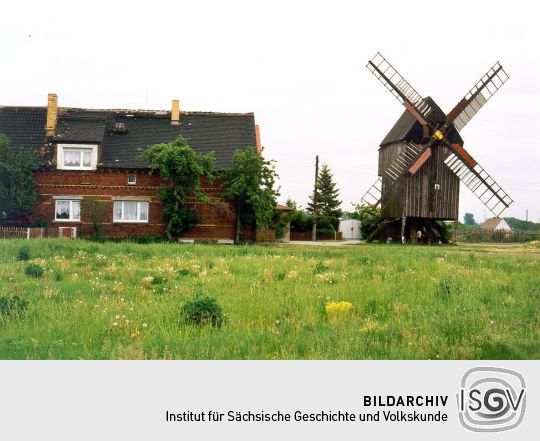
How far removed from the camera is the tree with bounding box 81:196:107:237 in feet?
119

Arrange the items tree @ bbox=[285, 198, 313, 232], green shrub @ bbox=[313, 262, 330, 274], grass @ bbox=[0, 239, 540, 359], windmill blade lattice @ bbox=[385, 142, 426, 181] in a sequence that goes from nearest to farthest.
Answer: grass @ bbox=[0, 239, 540, 359] → green shrub @ bbox=[313, 262, 330, 274] → windmill blade lattice @ bbox=[385, 142, 426, 181] → tree @ bbox=[285, 198, 313, 232]

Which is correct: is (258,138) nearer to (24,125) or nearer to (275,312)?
(24,125)

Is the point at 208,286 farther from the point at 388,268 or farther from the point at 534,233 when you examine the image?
the point at 534,233

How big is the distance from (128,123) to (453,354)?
36367 mm

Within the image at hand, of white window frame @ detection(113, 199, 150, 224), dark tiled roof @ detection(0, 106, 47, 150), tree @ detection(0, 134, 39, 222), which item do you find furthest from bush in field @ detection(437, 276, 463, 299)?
dark tiled roof @ detection(0, 106, 47, 150)

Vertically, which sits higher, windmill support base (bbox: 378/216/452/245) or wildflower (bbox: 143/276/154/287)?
windmill support base (bbox: 378/216/452/245)

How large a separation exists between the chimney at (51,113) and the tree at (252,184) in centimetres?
1173

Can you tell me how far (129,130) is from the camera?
39719mm

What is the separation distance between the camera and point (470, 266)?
17.6 meters

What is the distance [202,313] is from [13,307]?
300 centimetres

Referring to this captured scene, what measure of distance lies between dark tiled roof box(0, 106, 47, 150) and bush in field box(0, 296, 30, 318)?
29661mm
